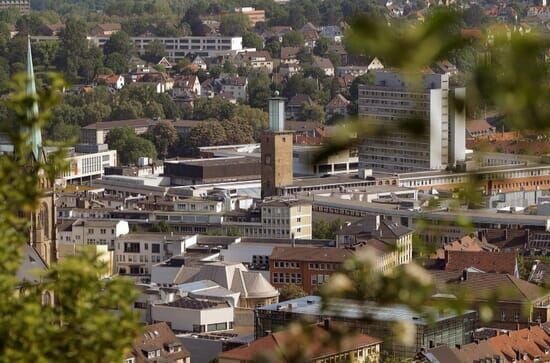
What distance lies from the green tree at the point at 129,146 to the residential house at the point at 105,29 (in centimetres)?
1976

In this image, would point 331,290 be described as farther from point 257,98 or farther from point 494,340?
point 257,98

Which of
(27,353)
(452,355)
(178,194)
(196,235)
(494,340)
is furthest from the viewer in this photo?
(178,194)

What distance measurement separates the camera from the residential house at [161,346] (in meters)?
17.0

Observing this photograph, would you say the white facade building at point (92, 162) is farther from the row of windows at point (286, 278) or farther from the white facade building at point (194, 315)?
the white facade building at point (194, 315)

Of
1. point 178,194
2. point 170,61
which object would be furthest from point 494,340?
point 170,61

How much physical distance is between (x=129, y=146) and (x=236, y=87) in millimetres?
11243

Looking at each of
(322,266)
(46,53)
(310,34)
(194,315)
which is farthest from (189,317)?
(310,34)

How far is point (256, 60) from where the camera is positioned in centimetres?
5666

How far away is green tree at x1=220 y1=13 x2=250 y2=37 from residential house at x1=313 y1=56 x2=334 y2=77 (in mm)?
5544

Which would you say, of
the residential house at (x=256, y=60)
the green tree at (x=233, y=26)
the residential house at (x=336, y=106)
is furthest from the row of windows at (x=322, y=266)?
the green tree at (x=233, y=26)

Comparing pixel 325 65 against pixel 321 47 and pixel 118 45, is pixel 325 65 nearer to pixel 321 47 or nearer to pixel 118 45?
pixel 321 47

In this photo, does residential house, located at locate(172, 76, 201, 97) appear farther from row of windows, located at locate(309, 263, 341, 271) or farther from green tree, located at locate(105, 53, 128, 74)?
row of windows, located at locate(309, 263, 341, 271)

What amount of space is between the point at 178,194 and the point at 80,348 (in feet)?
95.0

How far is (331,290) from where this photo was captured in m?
2.27
